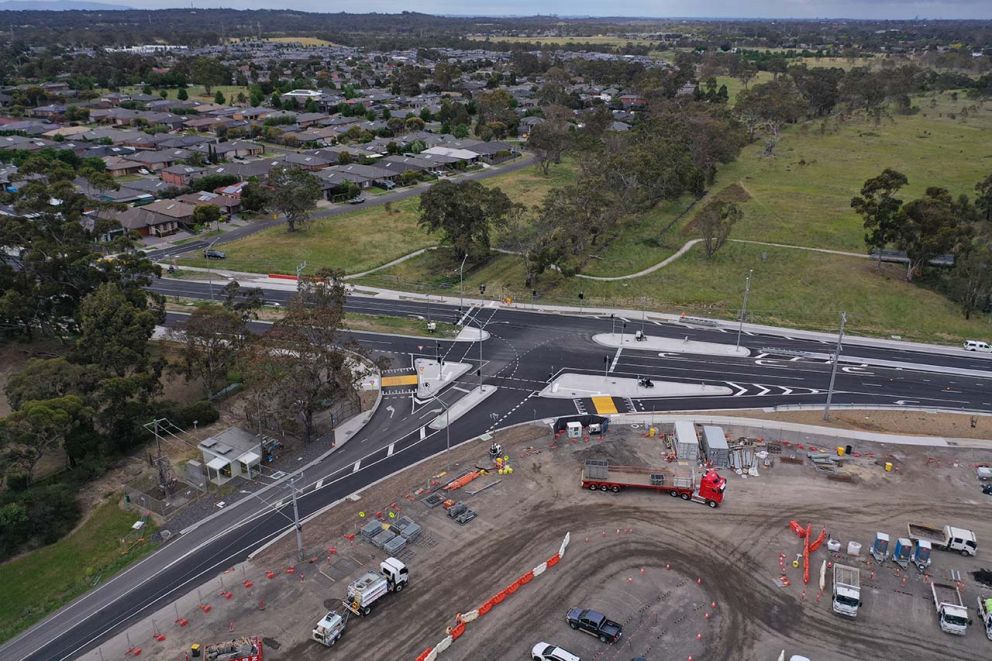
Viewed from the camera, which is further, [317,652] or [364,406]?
[364,406]

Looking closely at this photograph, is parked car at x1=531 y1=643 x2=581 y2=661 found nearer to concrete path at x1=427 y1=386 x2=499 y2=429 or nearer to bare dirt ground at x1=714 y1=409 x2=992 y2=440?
concrete path at x1=427 y1=386 x2=499 y2=429

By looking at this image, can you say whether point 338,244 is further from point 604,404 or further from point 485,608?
point 485,608

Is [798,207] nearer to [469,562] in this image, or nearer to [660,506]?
[660,506]

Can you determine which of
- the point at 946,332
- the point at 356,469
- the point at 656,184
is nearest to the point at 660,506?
the point at 356,469

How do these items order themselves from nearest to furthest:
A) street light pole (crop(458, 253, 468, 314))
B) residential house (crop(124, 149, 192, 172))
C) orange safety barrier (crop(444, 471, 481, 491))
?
1. orange safety barrier (crop(444, 471, 481, 491))
2. street light pole (crop(458, 253, 468, 314))
3. residential house (crop(124, 149, 192, 172))

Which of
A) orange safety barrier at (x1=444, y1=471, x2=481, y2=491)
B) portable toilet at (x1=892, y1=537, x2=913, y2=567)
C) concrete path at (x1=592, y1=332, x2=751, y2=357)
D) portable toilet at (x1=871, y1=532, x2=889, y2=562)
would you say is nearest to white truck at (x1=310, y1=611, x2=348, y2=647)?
orange safety barrier at (x1=444, y1=471, x2=481, y2=491)

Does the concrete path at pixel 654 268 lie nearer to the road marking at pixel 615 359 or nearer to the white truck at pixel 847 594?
the road marking at pixel 615 359
